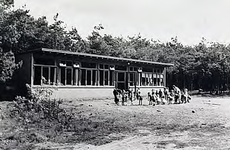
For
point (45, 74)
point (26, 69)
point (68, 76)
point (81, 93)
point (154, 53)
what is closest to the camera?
point (26, 69)

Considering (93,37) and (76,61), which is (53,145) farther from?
(93,37)

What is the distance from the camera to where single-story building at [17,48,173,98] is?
20641mm

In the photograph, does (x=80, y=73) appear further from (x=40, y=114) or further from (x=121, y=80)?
(x=40, y=114)

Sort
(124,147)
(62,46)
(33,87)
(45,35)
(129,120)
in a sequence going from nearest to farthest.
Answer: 1. (124,147)
2. (129,120)
3. (33,87)
4. (45,35)
5. (62,46)

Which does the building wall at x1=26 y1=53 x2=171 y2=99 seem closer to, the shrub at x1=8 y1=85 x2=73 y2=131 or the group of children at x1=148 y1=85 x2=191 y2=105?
the shrub at x1=8 y1=85 x2=73 y2=131

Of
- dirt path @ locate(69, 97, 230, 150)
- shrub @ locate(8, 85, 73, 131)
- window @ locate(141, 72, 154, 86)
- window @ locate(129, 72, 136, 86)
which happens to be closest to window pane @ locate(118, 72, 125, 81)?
window @ locate(129, 72, 136, 86)

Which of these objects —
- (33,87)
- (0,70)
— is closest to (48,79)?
(33,87)

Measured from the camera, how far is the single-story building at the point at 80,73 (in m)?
20.6

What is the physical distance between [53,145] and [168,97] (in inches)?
582

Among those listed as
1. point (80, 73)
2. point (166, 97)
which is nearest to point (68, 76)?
point (80, 73)

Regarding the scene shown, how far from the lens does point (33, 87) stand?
782 inches

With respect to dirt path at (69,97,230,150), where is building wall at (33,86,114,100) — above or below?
above

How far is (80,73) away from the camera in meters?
23.3

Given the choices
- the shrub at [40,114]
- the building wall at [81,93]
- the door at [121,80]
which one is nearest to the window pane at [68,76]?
the building wall at [81,93]
